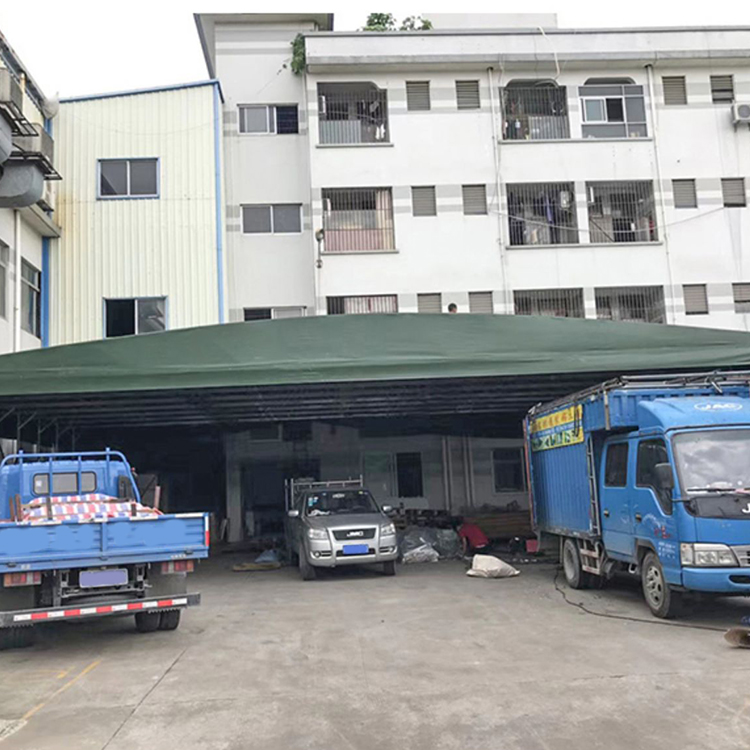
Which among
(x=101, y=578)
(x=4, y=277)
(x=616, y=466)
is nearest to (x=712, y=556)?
(x=616, y=466)

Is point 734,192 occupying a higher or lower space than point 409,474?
higher

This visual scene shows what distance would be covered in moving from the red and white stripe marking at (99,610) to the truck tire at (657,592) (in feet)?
18.4

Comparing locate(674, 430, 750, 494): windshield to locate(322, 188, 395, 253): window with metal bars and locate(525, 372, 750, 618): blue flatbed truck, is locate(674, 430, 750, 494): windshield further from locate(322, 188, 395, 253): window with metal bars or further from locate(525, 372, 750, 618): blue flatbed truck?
locate(322, 188, 395, 253): window with metal bars

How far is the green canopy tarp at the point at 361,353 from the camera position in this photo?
1304 centimetres

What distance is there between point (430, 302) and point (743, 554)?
49.6 ft

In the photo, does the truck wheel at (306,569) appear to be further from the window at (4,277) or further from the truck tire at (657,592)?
the window at (4,277)

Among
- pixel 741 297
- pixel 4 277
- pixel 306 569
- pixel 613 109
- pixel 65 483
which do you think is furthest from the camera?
pixel 613 109

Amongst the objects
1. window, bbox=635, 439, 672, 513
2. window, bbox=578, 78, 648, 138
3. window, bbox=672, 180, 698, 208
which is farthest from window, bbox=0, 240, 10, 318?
window, bbox=672, 180, 698, 208

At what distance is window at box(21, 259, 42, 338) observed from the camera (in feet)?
64.3

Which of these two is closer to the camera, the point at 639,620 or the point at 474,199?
the point at 639,620

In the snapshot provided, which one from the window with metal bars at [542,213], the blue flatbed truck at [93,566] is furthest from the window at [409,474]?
the blue flatbed truck at [93,566]

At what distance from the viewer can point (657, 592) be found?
9.47m

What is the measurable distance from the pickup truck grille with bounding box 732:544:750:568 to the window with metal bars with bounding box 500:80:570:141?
59.0 ft

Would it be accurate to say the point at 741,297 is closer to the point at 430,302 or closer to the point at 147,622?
the point at 430,302
